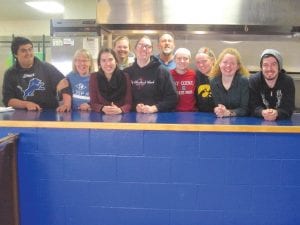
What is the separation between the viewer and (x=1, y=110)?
2131 mm

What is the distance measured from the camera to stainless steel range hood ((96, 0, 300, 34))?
11.9 ft

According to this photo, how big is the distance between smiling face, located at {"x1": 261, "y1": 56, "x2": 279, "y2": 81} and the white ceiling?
3.37m

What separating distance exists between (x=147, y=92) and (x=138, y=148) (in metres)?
0.63

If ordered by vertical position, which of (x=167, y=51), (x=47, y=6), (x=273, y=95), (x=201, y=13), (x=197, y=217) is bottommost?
(x=197, y=217)

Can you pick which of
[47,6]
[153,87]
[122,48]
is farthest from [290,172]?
[47,6]

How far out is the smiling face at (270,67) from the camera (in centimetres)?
202

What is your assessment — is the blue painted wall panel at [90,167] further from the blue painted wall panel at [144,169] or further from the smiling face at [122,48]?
the smiling face at [122,48]

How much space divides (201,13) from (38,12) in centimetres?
409

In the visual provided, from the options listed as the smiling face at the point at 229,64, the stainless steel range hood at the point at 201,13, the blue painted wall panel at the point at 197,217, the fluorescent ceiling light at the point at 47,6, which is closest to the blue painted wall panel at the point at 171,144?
the blue painted wall panel at the point at 197,217

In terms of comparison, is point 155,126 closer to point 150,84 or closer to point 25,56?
point 150,84

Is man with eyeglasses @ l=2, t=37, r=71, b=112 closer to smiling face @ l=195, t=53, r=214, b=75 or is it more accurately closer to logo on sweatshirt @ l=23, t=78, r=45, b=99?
logo on sweatshirt @ l=23, t=78, r=45, b=99

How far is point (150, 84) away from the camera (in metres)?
2.30

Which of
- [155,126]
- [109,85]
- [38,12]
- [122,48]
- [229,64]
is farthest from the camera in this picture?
[38,12]

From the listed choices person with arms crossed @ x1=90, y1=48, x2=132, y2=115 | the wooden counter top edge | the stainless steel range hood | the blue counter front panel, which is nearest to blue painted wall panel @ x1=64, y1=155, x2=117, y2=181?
the blue counter front panel
